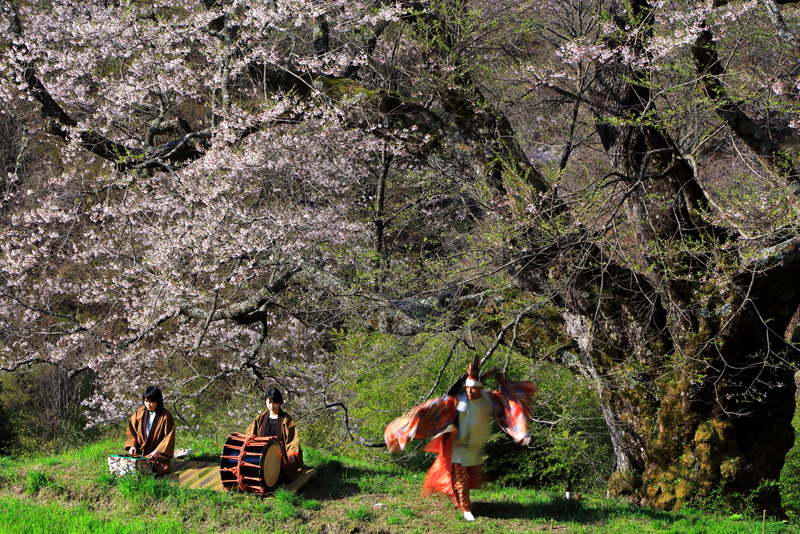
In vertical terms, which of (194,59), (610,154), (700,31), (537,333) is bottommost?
(537,333)

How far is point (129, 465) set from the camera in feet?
19.6

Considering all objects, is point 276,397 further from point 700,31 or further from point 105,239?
point 105,239

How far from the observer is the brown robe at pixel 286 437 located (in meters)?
6.25

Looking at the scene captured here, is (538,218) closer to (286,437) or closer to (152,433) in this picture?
(286,437)

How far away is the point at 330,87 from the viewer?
29.6 ft

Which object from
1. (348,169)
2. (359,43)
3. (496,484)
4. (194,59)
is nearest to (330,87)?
(359,43)

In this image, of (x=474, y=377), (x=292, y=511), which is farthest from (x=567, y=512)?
(x=292, y=511)

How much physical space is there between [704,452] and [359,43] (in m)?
8.02

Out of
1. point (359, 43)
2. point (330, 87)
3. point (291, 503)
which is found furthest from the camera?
point (359, 43)

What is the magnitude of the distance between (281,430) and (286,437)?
0.09 metres

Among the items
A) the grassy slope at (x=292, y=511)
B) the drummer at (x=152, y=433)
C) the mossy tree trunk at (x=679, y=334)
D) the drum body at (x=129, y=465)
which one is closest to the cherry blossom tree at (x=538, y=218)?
the mossy tree trunk at (x=679, y=334)

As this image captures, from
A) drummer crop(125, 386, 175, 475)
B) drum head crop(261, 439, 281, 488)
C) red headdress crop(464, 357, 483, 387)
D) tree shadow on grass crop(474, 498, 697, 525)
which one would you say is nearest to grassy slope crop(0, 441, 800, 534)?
tree shadow on grass crop(474, 498, 697, 525)

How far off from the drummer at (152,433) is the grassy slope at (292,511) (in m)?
0.38

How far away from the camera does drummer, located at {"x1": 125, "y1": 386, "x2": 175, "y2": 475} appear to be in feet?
20.4
